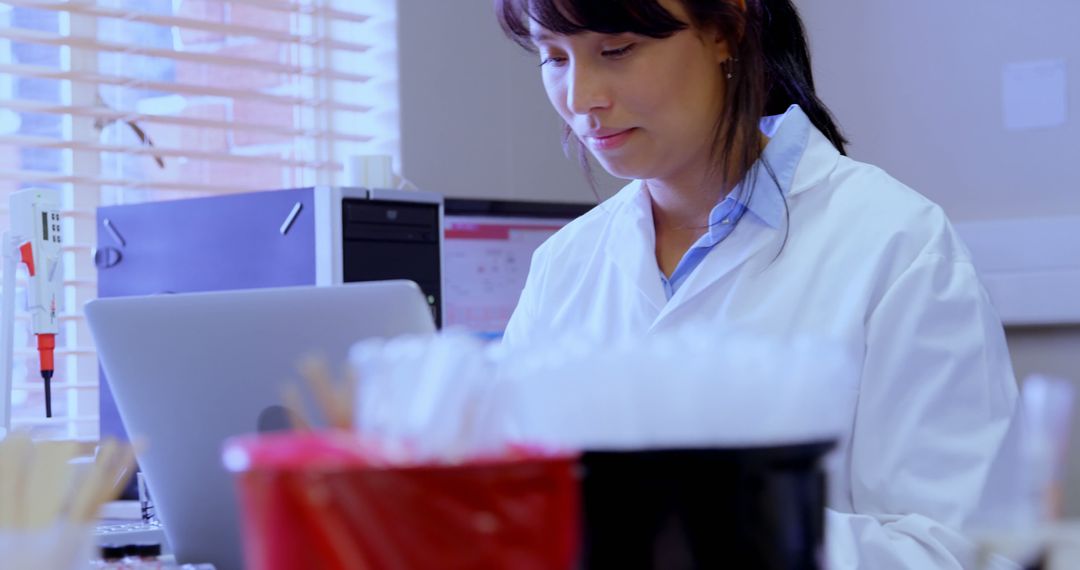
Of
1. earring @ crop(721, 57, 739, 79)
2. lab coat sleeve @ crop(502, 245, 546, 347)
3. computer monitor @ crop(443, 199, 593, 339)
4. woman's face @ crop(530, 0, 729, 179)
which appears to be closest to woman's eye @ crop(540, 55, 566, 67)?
woman's face @ crop(530, 0, 729, 179)

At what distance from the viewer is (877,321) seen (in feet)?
4.31

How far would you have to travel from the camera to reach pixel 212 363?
1.08 meters

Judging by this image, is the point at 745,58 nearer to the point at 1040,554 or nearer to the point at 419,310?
the point at 419,310

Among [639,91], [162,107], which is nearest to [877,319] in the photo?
[639,91]

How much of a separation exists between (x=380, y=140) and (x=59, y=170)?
26.7 inches

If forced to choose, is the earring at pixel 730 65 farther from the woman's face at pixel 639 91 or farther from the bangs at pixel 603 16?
the bangs at pixel 603 16

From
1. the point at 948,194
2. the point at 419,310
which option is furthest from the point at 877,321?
the point at 948,194

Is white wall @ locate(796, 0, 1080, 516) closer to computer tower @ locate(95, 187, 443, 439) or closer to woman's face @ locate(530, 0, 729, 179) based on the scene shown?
computer tower @ locate(95, 187, 443, 439)

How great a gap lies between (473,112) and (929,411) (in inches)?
71.3

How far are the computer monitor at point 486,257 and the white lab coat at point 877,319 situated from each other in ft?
2.45

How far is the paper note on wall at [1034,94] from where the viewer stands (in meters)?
2.62

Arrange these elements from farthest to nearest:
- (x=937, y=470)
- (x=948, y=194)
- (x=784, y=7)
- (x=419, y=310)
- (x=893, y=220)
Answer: (x=948, y=194)
(x=784, y=7)
(x=893, y=220)
(x=937, y=470)
(x=419, y=310)

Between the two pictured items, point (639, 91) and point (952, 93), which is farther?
point (952, 93)

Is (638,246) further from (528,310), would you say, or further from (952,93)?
(952,93)
